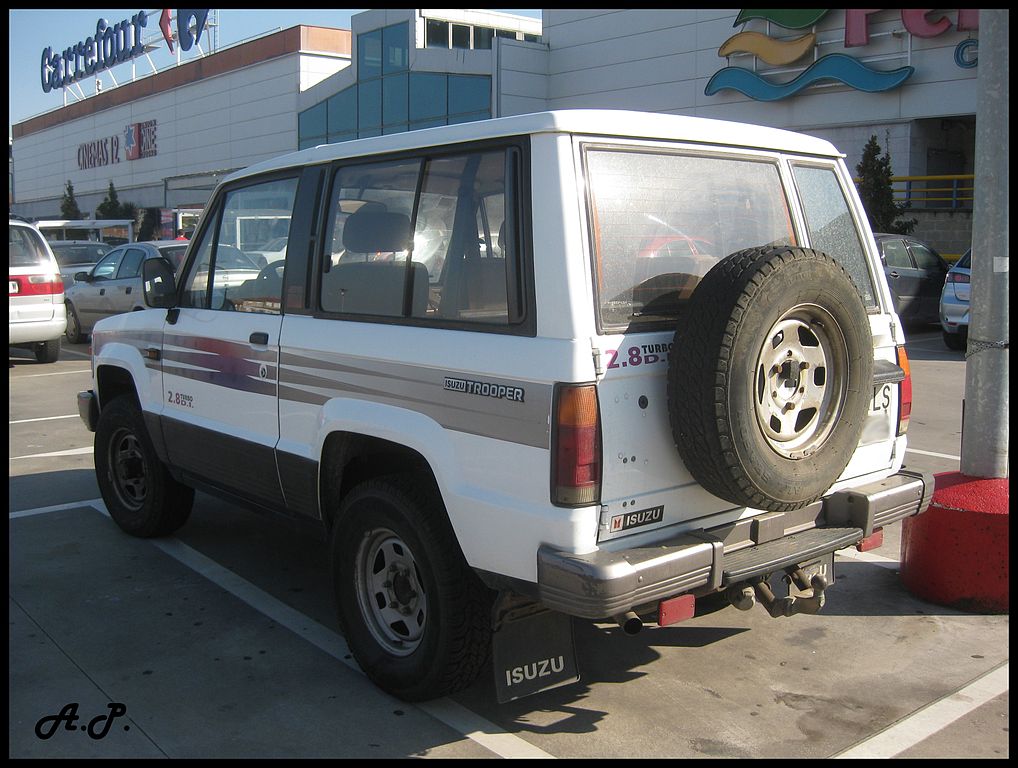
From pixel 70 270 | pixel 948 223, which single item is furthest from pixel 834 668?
pixel 948 223

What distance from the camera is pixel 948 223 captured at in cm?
2292

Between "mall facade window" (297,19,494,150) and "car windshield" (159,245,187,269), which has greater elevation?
"mall facade window" (297,19,494,150)

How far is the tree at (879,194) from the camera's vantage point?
2281cm

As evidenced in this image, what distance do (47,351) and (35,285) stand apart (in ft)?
4.18

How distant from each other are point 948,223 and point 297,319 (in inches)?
863

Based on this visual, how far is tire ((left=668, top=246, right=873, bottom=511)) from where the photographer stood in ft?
10.7

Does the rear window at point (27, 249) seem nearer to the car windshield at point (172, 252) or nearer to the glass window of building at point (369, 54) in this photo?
the car windshield at point (172, 252)

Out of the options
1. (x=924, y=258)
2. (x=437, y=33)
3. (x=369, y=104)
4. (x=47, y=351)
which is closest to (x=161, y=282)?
(x=47, y=351)

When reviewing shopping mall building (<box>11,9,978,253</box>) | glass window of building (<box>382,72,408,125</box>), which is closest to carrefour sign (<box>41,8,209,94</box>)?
shopping mall building (<box>11,9,978,253</box>)

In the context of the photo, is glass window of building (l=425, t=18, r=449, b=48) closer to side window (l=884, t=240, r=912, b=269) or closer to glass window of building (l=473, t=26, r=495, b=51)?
glass window of building (l=473, t=26, r=495, b=51)

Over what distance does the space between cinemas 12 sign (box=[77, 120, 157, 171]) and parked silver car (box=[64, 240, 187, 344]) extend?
42.6 metres

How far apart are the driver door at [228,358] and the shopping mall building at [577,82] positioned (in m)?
14.9

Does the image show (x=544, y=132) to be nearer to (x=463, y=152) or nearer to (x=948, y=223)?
(x=463, y=152)

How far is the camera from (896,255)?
1572 centimetres
